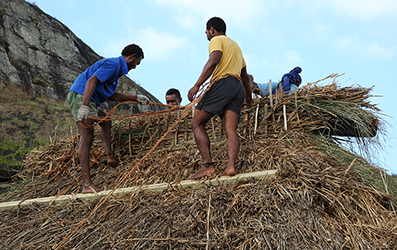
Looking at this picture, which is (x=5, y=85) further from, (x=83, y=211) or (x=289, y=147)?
(x=289, y=147)

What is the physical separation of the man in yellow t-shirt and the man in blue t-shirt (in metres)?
1.24

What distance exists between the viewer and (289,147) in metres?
3.22

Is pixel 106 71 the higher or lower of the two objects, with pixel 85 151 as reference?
higher

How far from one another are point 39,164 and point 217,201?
3.59 metres

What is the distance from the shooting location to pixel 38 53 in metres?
15.2

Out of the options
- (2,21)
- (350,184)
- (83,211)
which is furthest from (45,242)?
(2,21)

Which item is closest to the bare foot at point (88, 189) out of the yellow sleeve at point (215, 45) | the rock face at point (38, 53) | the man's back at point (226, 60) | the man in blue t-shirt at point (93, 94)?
the man in blue t-shirt at point (93, 94)

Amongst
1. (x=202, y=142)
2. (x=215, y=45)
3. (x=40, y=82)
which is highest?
(x=40, y=82)

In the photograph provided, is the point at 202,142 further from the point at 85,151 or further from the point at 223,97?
the point at 85,151

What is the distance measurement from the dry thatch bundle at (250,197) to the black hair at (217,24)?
3.55 feet

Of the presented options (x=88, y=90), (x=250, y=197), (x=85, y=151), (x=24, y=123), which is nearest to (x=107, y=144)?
(x=85, y=151)

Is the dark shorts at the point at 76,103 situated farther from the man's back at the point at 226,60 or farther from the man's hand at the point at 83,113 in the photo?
the man's back at the point at 226,60

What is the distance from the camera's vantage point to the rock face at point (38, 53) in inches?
525

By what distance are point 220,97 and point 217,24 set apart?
0.91 m
